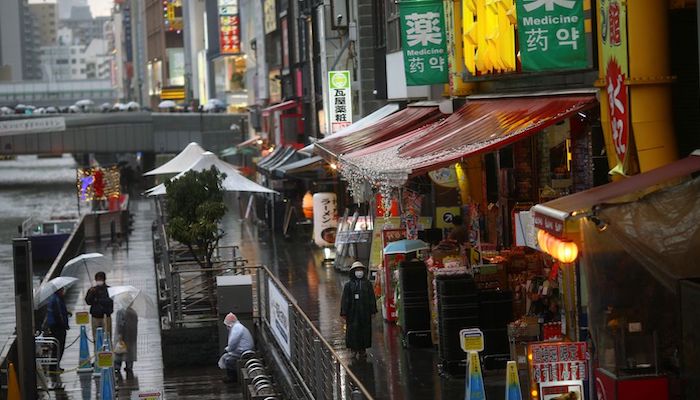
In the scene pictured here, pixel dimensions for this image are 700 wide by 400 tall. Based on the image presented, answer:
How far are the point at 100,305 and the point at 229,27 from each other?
60603 mm

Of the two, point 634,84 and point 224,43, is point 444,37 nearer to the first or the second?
point 634,84

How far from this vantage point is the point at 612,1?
15.4 m

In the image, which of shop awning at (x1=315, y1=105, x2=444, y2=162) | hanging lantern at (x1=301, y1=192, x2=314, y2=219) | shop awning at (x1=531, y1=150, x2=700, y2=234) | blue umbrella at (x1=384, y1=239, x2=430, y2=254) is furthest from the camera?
hanging lantern at (x1=301, y1=192, x2=314, y2=219)

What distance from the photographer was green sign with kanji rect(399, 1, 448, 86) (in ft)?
78.7

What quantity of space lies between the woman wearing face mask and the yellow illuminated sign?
148 inches

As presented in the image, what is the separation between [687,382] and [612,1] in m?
4.89

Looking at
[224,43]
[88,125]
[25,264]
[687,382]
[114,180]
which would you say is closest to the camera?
[687,382]

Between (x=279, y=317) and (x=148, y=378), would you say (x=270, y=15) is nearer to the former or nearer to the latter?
(x=148, y=378)

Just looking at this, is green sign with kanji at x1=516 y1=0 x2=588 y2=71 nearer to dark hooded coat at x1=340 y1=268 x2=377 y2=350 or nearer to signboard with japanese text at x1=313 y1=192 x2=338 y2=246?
dark hooded coat at x1=340 y1=268 x2=377 y2=350

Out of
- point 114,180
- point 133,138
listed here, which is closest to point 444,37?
point 114,180

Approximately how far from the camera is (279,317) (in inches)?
862

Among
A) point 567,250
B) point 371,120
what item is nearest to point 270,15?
point 371,120

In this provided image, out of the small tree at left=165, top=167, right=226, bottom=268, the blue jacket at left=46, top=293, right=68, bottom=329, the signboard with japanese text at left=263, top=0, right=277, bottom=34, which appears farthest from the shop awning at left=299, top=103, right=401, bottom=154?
the signboard with japanese text at left=263, top=0, right=277, bottom=34

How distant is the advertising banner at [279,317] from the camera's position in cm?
2052
